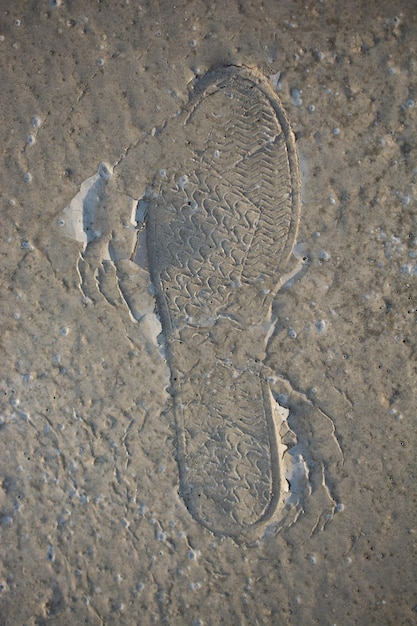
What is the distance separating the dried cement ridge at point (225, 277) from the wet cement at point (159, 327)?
0.05 meters

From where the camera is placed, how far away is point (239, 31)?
1.83 m

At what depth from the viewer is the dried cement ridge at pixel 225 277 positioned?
6.00ft

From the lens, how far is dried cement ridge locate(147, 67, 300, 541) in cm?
183

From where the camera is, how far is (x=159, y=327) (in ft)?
6.26

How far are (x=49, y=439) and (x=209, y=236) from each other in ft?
3.10

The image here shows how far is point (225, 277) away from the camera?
6.13ft

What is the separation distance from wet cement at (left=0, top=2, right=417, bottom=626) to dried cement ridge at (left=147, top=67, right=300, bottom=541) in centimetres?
5

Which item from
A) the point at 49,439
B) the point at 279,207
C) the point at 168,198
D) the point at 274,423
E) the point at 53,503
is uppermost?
the point at 279,207

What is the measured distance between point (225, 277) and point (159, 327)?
11.9 inches

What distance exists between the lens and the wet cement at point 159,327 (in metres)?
1.83

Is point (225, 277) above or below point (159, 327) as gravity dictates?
above

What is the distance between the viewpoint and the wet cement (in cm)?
183

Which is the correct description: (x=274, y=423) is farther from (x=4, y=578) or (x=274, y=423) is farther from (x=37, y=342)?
(x=4, y=578)

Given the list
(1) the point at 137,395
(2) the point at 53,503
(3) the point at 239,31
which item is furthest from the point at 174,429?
(3) the point at 239,31
